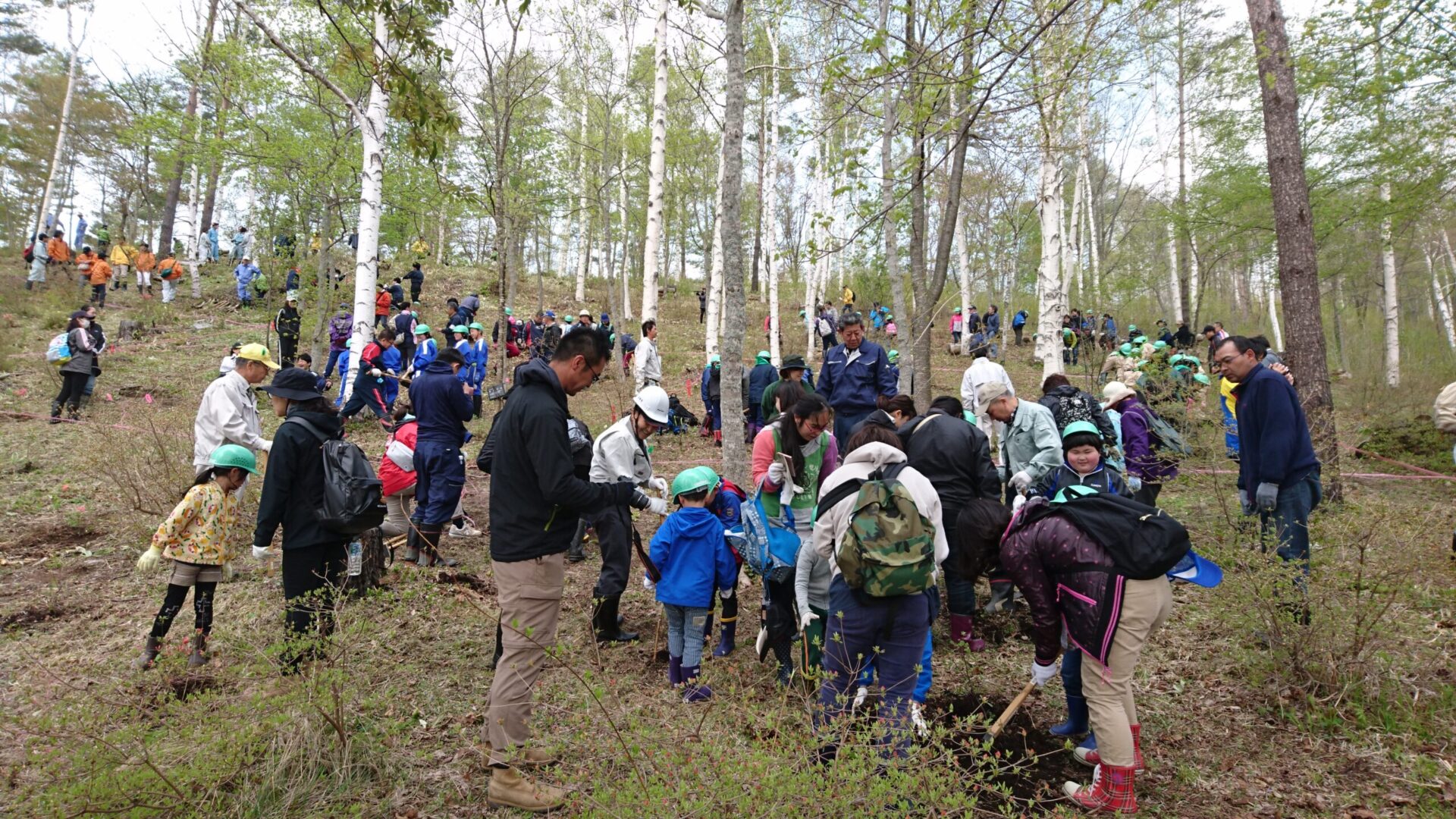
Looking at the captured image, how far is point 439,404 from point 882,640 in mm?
4569

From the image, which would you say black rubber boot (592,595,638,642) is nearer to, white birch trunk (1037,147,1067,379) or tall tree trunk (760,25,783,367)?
white birch trunk (1037,147,1067,379)

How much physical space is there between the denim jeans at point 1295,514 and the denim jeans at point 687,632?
3487 millimetres

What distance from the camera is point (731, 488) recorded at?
15.0ft

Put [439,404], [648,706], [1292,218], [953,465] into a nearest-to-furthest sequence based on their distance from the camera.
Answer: [648,706] → [953,465] → [439,404] → [1292,218]

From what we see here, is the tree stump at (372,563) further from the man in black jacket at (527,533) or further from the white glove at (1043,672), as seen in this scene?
the white glove at (1043,672)

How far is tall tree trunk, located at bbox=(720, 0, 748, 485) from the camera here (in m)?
5.52

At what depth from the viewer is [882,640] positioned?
3014 millimetres

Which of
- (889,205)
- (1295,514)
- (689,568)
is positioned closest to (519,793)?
(689,568)

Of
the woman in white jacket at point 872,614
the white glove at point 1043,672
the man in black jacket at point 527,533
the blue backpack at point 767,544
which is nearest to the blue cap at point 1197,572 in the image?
the white glove at point 1043,672

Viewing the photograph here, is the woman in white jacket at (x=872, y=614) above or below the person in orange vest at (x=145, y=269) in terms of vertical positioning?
below

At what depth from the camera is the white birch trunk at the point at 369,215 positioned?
→ 31.6 ft

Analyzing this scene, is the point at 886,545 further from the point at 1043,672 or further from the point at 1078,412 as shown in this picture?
the point at 1078,412

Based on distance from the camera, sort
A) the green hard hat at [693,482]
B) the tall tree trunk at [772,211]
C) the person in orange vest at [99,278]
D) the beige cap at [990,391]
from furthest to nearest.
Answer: the person in orange vest at [99,278], the tall tree trunk at [772,211], the beige cap at [990,391], the green hard hat at [693,482]

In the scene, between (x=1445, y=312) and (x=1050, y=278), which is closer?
(x=1050, y=278)
